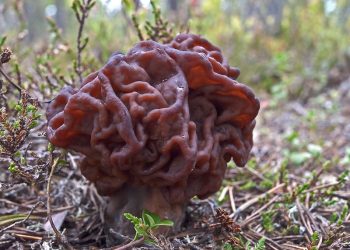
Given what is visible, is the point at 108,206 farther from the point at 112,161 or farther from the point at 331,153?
the point at 331,153

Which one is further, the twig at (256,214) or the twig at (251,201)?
the twig at (251,201)

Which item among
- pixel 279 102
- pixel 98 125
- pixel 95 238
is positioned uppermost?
pixel 98 125

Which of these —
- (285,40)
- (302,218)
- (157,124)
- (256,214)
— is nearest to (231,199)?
(256,214)

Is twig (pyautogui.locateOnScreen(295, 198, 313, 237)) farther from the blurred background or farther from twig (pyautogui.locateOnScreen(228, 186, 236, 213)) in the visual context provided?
the blurred background

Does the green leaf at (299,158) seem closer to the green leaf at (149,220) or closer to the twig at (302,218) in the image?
the twig at (302,218)

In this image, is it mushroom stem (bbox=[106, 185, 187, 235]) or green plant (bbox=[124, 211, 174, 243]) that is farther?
mushroom stem (bbox=[106, 185, 187, 235])

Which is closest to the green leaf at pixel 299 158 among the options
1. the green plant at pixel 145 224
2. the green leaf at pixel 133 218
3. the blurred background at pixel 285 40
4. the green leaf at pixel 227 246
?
the green leaf at pixel 227 246

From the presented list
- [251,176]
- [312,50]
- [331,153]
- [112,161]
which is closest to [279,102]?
[312,50]

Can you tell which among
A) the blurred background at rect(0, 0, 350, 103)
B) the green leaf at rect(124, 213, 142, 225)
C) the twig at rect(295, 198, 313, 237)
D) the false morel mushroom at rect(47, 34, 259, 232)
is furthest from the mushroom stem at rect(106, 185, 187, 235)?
the blurred background at rect(0, 0, 350, 103)
